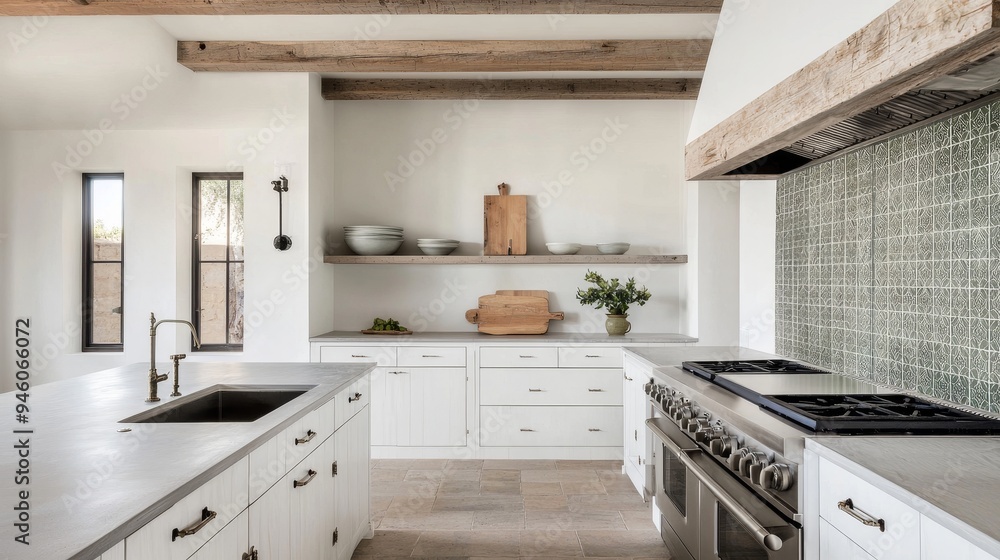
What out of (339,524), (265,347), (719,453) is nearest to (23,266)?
(265,347)

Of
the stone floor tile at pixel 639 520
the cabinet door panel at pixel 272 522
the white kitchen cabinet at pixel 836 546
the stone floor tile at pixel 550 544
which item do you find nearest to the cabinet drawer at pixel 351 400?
the cabinet door panel at pixel 272 522

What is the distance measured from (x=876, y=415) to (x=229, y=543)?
1774 mm

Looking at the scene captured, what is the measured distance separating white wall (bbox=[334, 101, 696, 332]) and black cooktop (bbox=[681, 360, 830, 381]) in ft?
6.34

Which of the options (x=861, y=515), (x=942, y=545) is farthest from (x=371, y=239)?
(x=942, y=545)

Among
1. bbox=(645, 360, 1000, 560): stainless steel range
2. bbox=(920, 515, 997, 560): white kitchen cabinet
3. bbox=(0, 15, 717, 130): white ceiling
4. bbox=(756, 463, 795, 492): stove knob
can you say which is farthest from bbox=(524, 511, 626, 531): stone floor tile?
bbox=(0, 15, 717, 130): white ceiling

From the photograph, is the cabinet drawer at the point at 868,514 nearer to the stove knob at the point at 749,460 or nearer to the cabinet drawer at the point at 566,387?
the stove knob at the point at 749,460

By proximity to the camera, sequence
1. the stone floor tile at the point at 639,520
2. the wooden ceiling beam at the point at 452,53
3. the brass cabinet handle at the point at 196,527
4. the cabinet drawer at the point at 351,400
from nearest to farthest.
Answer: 1. the brass cabinet handle at the point at 196,527
2. the cabinet drawer at the point at 351,400
3. the stone floor tile at the point at 639,520
4. the wooden ceiling beam at the point at 452,53

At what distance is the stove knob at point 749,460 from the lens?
169cm

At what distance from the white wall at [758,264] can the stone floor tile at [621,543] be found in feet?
3.98

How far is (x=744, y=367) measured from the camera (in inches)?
104

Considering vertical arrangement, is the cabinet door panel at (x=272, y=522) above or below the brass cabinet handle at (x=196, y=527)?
below

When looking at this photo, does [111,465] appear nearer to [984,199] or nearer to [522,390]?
[984,199]

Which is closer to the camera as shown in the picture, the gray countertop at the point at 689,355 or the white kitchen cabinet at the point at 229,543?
the white kitchen cabinet at the point at 229,543

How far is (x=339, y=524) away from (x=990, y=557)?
2.21 m
